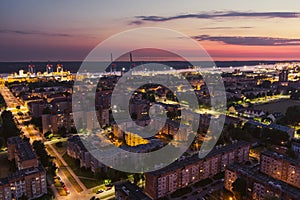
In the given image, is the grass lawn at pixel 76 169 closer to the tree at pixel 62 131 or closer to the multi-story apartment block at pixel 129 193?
the multi-story apartment block at pixel 129 193

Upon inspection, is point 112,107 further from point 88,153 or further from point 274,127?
point 274,127

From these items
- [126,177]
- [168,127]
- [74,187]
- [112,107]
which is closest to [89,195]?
[74,187]

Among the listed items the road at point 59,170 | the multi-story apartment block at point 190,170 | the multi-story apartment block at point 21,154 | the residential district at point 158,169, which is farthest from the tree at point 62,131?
the multi-story apartment block at point 190,170

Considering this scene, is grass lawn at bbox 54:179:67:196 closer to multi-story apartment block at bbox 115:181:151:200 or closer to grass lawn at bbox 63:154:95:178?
grass lawn at bbox 63:154:95:178

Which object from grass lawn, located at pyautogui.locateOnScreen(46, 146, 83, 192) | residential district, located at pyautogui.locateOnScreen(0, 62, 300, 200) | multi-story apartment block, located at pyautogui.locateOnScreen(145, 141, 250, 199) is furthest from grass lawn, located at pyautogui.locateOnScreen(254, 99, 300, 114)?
grass lawn, located at pyautogui.locateOnScreen(46, 146, 83, 192)

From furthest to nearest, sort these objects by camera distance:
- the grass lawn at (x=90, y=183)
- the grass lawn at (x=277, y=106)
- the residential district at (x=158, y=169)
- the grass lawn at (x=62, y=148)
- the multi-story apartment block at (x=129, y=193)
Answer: the grass lawn at (x=277, y=106), the grass lawn at (x=62, y=148), the grass lawn at (x=90, y=183), the residential district at (x=158, y=169), the multi-story apartment block at (x=129, y=193)

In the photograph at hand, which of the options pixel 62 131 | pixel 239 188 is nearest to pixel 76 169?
pixel 62 131

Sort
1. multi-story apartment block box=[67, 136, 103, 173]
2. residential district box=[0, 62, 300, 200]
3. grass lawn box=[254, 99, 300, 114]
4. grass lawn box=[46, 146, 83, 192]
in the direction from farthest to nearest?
grass lawn box=[254, 99, 300, 114] < multi-story apartment block box=[67, 136, 103, 173] < grass lawn box=[46, 146, 83, 192] < residential district box=[0, 62, 300, 200]
